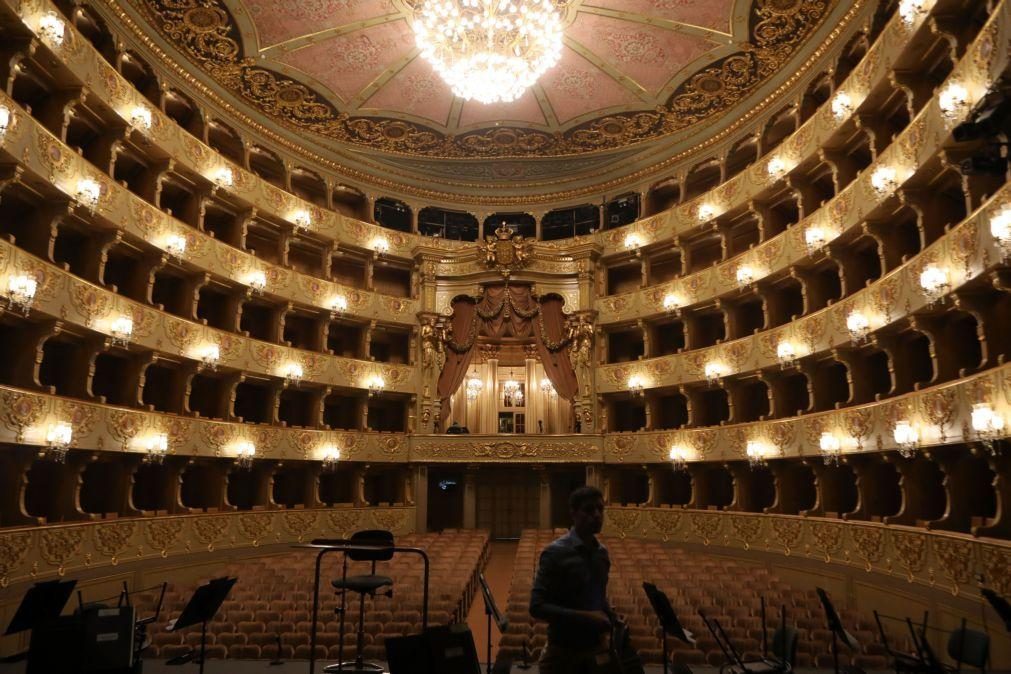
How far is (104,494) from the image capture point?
575 inches

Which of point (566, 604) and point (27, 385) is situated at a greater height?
point (27, 385)

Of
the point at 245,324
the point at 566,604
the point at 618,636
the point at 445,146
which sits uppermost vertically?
the point at 445,146

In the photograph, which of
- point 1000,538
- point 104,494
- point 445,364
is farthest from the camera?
point 445,364

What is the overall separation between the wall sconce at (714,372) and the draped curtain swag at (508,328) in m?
4.62

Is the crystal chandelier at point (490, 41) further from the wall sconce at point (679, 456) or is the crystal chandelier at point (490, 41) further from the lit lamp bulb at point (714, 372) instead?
the wall sconce at point (679, 456)

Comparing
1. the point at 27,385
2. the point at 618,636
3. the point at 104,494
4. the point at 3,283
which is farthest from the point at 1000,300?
the point at 104,494

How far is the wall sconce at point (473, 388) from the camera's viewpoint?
79.1 ft

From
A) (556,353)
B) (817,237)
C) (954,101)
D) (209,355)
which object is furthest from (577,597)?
(556,353)

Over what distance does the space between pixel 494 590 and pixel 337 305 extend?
9.93 metres

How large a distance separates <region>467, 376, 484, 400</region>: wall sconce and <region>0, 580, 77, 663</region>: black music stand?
17916 millimetres

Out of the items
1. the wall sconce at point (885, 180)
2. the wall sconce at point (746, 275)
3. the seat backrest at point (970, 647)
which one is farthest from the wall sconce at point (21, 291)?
the wall sconce at point (746, 275)

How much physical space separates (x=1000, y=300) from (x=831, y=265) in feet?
19.0

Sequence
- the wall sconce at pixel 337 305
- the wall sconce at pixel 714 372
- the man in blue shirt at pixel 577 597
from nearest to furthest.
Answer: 1. the man in blue shirt at pixel 577 597
2. the wall sconce at pixel 714 372
3. the wall sconce at pixel 337 305

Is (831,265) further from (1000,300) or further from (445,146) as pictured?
(445,146)
